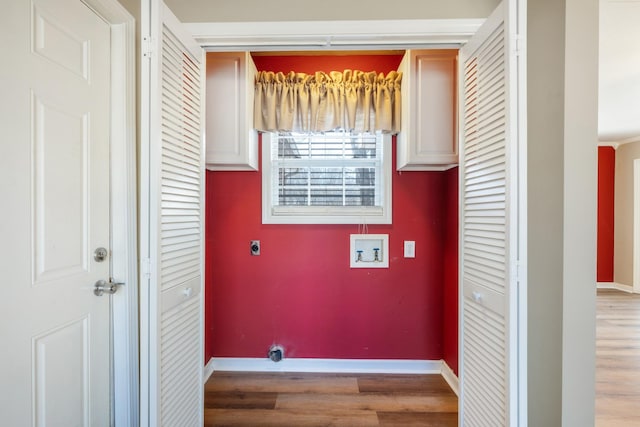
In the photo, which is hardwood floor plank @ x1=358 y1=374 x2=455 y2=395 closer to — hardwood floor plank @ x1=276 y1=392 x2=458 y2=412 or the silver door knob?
hardwood floor plank @ x1=276 y1=392 x2=458 y2=412

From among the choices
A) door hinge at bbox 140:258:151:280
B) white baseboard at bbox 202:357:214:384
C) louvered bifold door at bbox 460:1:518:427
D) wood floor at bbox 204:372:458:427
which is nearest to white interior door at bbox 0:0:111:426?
door hinge at bbox 140:258:151:280

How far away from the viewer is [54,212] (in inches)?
44.3

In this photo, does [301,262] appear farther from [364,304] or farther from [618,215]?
[618,215]

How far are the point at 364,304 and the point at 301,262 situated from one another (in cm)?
61

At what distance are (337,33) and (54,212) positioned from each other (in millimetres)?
1404

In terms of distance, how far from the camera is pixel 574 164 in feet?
3.89

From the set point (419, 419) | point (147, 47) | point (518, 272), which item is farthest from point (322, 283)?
point (147, 47)

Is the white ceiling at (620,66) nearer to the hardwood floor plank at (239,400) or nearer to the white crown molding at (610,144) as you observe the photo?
the white crown molding at (610,144)

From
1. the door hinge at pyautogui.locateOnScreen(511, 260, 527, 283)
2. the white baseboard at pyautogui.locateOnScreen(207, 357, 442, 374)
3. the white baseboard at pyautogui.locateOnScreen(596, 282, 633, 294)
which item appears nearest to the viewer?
the door hinge at pyautogui.locateOnScreen(511, 260, 527, 283)

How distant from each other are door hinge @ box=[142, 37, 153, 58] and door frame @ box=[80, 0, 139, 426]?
31 cm

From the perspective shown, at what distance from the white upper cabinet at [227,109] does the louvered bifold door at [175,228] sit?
497 mm

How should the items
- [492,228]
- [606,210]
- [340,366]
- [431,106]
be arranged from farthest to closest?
[606,210] < [340,366] < [431,106] < [492,228]

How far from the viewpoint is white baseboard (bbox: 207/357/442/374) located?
245 cm

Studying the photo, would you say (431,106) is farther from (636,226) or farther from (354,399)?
(636,226)
